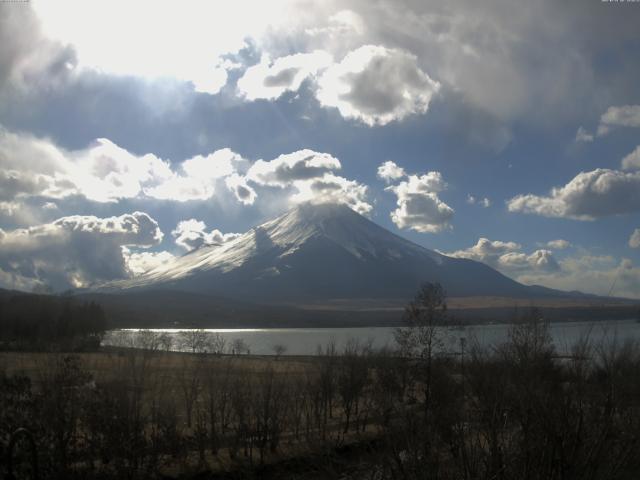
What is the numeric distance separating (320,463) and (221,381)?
2233cm

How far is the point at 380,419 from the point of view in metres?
10.6

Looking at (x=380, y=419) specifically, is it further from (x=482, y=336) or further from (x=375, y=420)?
(x=482, y=336)

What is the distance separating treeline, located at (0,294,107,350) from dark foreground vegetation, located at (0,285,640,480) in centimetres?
5451

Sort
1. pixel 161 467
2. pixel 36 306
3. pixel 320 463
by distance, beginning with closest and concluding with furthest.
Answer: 1. pixel 320 463
2. pixel 161 467
3. pixel 36 306

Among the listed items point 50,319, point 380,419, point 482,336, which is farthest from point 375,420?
point 50,319

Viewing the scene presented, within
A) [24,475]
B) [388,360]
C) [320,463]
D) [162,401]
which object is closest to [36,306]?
[388,360]

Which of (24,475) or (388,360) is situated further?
(388,360)

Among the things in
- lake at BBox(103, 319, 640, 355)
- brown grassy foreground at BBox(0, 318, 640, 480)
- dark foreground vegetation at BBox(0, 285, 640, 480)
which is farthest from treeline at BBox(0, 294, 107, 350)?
brown grassy foreground at BBox(0, 318, 640, 480)

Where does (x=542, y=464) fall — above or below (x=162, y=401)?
above

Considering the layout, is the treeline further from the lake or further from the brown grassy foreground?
the brown grassy foreground

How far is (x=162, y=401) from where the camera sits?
2500 cm

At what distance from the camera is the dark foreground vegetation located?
7.07 metres

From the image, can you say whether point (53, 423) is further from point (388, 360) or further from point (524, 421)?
point (388, 360)

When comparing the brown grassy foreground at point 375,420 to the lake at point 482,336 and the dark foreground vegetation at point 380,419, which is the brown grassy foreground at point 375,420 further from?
the lake at point 482,336
